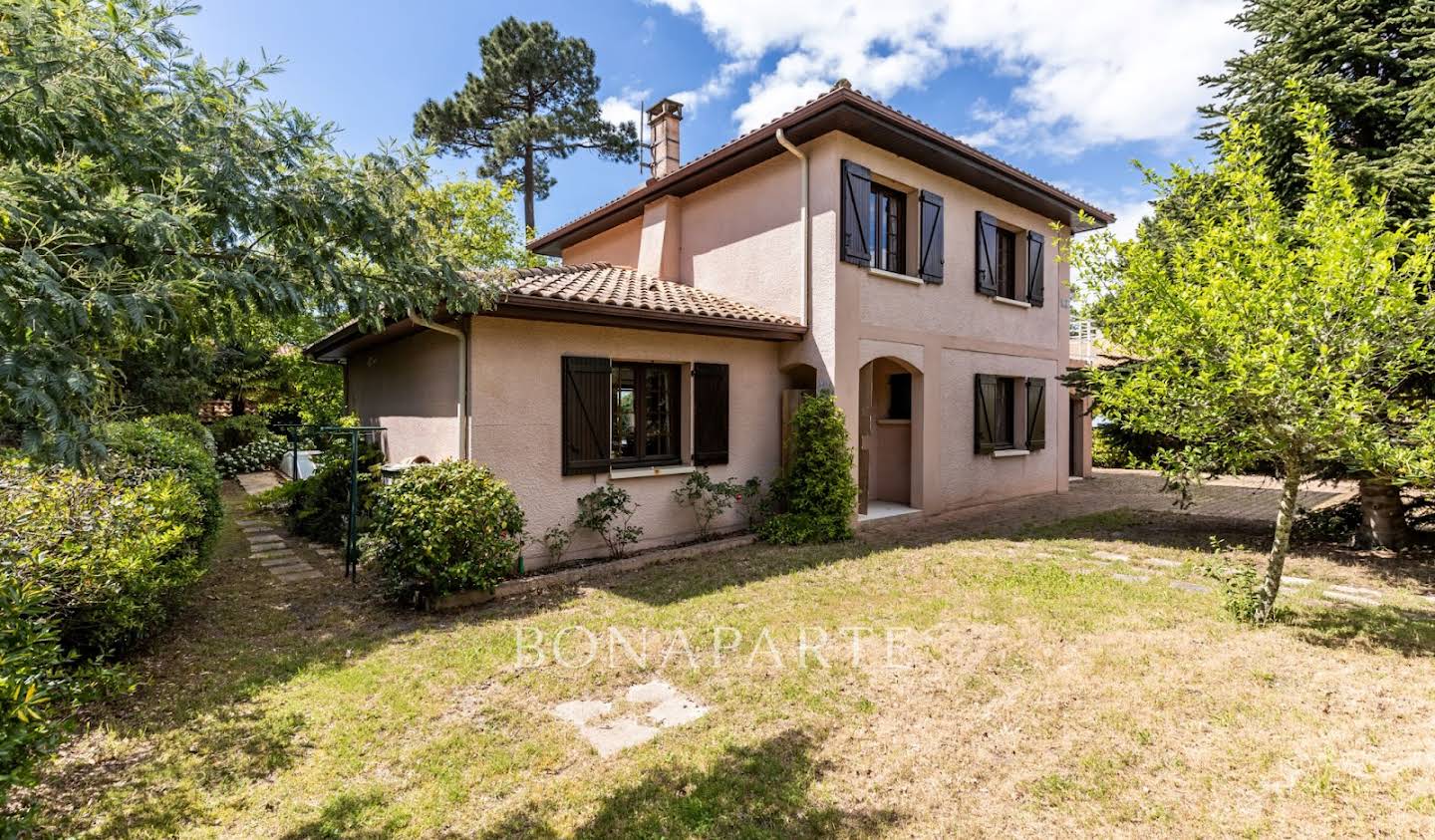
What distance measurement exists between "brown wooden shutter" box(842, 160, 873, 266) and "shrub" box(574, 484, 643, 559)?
15.9 feet

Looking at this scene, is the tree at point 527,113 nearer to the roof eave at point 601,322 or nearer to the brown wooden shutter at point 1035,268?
the roof eave at point 601,322

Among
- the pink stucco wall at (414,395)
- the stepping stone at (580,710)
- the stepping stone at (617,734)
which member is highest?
the pink stucco wall at (414,395)

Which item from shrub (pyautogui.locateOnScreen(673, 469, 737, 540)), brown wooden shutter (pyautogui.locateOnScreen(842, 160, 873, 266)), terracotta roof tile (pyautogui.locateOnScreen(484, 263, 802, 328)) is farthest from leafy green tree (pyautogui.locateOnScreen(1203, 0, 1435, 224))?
shrub (pyautogui.locateOnScreen(673, 469, 737, 540))

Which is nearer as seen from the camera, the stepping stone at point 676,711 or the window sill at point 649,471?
the stepping stone at point 676,711

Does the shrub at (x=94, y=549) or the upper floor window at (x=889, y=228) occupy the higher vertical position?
the upper floor window at (x=889, y=228)

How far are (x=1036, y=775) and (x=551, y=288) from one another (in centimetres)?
671

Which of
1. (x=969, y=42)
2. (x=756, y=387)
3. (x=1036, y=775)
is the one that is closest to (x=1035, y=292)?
(x=969, y=42)

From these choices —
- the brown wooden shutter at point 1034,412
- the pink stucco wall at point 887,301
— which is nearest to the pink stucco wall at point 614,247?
the pink stucco wall at point 887,301

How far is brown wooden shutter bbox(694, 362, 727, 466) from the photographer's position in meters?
8.95

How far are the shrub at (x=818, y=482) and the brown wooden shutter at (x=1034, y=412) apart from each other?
5.87m

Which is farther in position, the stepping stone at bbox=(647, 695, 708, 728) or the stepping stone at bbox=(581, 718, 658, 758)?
the stepping stone at bbox=(647, 695, 708, 728)

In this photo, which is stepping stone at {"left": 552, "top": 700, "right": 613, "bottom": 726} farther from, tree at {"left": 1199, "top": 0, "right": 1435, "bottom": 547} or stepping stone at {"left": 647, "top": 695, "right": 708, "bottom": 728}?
tree at {"left": 1199, "top": 0, "right": 1435, "bottom": 547}

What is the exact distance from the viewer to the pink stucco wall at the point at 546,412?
7.20 meters

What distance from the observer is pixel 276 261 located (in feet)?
8.45
